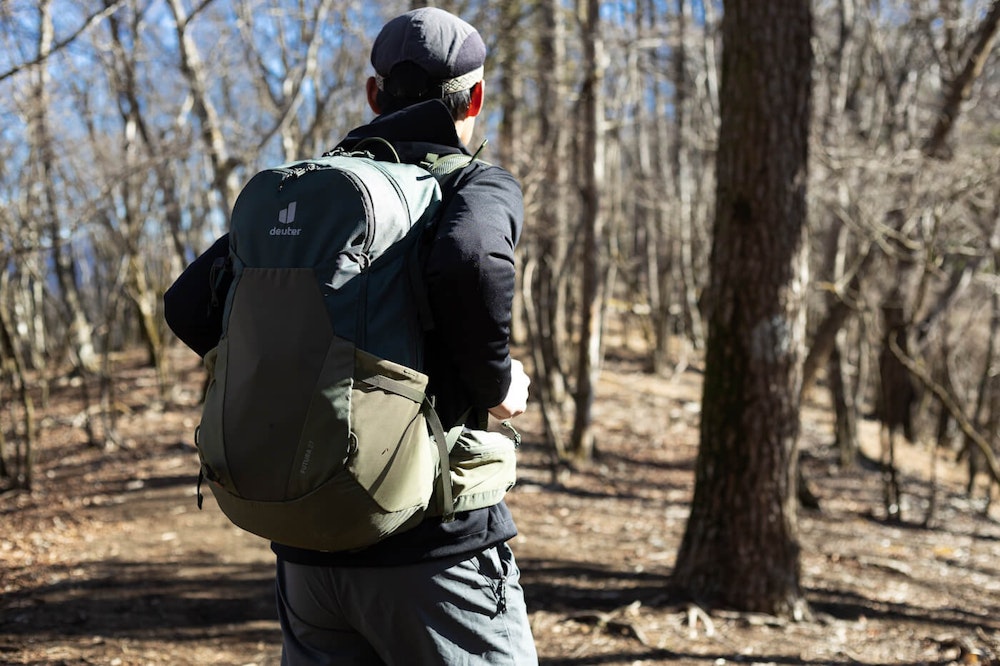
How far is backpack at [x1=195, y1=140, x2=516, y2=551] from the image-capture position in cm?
145

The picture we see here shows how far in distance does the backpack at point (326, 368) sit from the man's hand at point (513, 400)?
0.16 meters

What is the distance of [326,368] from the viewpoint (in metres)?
1.44

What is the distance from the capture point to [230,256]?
167cm

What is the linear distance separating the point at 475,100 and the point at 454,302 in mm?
558

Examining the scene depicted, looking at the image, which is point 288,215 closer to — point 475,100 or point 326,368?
point 326,368

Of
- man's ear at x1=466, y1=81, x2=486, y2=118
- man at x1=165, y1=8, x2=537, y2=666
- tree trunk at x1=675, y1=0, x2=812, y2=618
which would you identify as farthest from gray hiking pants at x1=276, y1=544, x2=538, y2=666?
tree trunk at x1=675, y1=0, x2=812, y2=618

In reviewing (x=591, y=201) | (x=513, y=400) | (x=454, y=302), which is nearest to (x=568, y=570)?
(x=513, y=400)

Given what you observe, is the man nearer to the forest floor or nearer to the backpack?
the backpack

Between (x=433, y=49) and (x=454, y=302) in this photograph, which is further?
(x=433, y=49)

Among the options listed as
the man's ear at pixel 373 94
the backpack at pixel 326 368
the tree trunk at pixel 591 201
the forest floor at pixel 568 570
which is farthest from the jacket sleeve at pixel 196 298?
the tree trunk at pixel 591 201

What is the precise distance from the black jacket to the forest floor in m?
2.55

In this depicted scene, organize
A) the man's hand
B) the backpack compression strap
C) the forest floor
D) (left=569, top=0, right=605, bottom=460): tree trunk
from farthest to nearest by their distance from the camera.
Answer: (left=569, top=0, right=605, bottom=460): tree trunk < the forest floor < the man's hand < the backpack compression strap

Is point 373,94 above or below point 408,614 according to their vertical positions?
above

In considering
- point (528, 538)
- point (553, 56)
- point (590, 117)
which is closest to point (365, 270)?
point (528, 538)
